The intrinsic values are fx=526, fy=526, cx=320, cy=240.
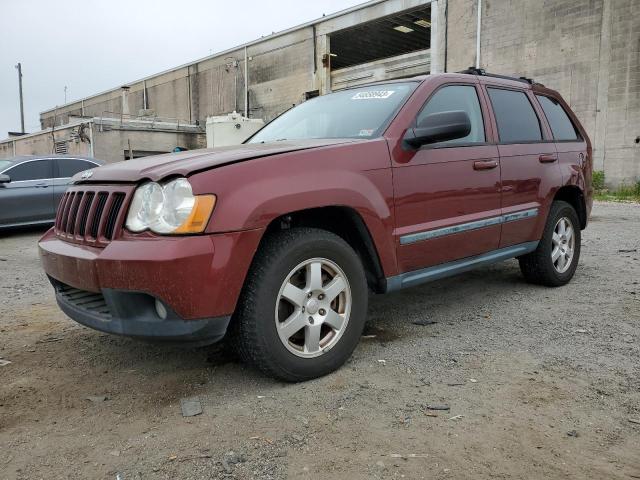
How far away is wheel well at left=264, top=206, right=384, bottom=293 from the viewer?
2.86 metres

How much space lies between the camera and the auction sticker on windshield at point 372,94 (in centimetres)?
363

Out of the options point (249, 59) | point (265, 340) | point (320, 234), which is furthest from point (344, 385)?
point (249, 59)

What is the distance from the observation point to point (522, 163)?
4156mm

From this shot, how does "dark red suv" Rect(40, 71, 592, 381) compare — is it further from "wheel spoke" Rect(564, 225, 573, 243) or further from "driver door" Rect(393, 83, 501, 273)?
"wheel spoke" Rect(564, 225, 573, 243)

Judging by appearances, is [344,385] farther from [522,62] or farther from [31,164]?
[522,62]

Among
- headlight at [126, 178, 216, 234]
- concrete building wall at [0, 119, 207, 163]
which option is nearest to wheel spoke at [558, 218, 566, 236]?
headlight at [126, 178, 216, 234]

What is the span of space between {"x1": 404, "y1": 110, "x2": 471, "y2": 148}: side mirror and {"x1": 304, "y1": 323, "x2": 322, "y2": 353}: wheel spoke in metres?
1.30

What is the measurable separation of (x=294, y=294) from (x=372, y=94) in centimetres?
173

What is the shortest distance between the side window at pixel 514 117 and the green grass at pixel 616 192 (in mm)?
11761

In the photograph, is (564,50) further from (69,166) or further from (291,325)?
(291,325)

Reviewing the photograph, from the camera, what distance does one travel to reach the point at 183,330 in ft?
7.99

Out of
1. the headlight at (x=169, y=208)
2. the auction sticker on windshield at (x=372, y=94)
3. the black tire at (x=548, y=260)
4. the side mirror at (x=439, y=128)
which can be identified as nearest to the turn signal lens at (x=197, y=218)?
the headlight at (x=169, y=208)

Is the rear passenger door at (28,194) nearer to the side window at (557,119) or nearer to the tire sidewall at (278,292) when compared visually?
the tire sidewall at (278,292)

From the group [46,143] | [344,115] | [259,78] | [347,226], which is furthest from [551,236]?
[46,143]
